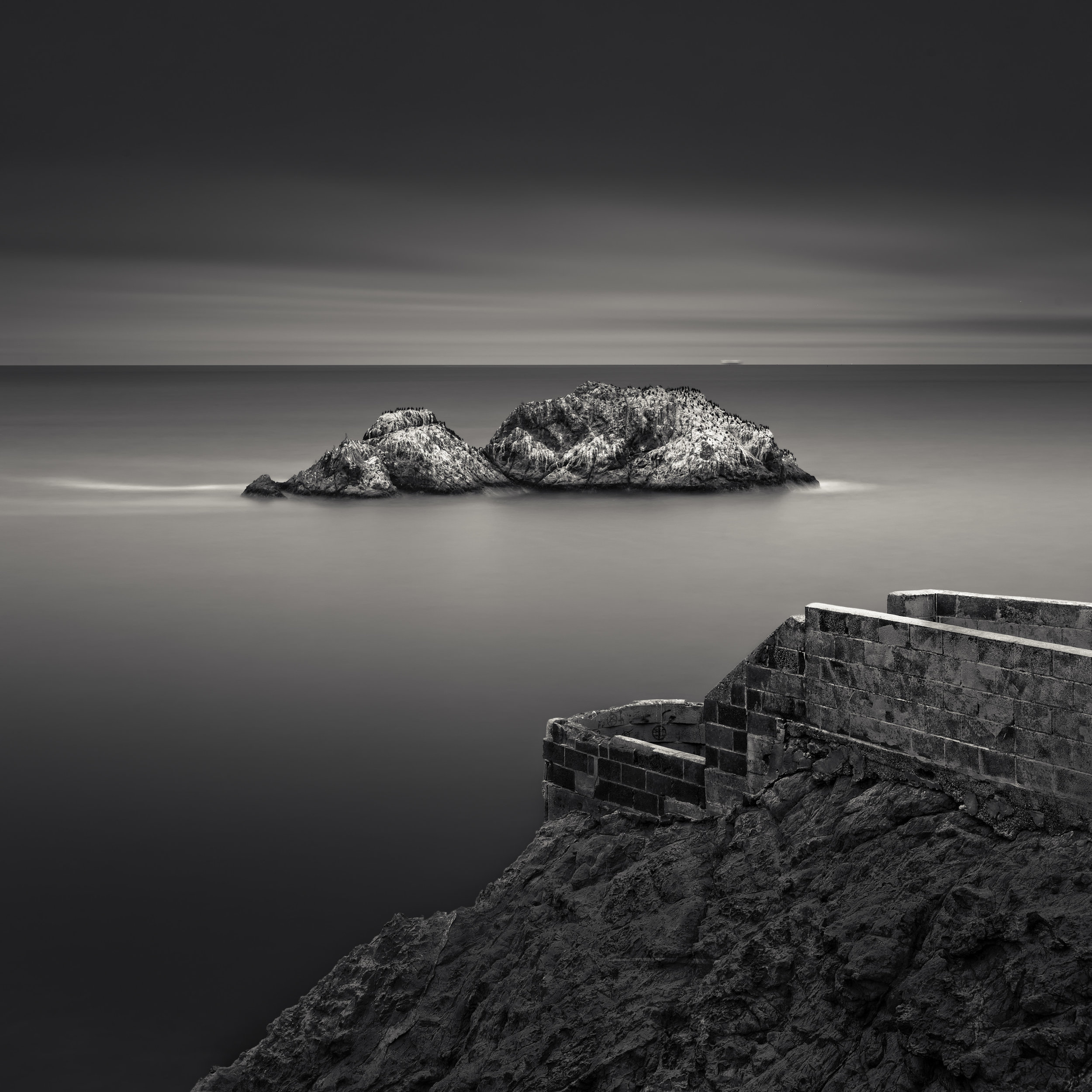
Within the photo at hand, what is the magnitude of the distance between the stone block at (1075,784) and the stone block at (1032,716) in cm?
38

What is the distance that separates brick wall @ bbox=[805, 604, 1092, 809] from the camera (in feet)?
36.9

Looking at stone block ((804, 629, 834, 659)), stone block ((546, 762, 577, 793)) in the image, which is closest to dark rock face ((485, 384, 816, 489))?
stone block ((546, 762, 577, 793))

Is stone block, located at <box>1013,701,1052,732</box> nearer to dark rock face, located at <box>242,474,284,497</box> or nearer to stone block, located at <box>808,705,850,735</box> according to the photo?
stone block, located at <box>808,705,850,735</box>

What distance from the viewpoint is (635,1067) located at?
12.1 meters

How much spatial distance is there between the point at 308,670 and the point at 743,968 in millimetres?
18228

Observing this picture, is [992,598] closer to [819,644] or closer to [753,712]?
[819,644]

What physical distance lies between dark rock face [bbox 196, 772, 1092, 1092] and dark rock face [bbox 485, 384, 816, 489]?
109ft

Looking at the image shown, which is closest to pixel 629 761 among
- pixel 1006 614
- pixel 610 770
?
pixel 610 770

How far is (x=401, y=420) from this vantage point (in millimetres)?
49938

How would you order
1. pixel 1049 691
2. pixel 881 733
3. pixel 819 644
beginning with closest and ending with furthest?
1. pixel 1049 691
2. pixel 881 733
3. pixel 819 644

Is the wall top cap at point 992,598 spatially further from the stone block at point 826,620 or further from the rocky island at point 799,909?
the stone block at point 826,620

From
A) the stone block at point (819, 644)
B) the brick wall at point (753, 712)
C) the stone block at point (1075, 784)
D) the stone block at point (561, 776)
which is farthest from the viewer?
the stone block at point (561, 776)

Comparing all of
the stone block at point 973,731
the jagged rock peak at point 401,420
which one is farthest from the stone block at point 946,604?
the jagged rock peak at point 401,420

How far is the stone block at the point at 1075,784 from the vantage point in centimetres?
1101
